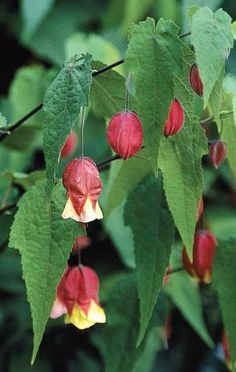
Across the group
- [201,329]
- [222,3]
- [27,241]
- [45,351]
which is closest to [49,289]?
[27,241]

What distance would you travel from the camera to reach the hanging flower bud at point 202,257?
1218mm

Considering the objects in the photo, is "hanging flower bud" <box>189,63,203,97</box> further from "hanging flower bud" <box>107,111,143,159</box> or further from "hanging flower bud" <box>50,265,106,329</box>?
"hanging flower bud" <box>50,265,106,329</box>

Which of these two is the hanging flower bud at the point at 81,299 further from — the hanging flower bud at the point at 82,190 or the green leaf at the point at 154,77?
the green leaf at the point at 154,77

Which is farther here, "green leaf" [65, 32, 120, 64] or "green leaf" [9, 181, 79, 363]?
"green leaf" [65, 32, 120, 64]

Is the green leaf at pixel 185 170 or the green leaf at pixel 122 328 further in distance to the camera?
the green leaf at pixel 122 328

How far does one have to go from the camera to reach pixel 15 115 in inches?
75.2

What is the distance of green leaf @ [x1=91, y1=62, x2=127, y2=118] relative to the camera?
110 centimetres

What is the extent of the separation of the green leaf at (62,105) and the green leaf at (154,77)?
0.05 metres

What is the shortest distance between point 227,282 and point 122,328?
169mm

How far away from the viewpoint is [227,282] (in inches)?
47.3

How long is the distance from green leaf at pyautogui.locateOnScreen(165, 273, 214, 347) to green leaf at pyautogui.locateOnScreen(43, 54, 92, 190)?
81 centimetres

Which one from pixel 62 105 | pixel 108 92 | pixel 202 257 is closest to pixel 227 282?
pixel 202 257

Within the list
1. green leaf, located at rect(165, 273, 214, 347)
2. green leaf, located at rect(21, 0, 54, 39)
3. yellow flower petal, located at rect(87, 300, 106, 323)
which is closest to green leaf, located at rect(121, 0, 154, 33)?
green leaf, located at rect(21, 0, 54, 39)

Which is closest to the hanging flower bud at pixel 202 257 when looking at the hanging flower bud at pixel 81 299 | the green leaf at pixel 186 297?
the hanging flower bud at pixel 81 299
